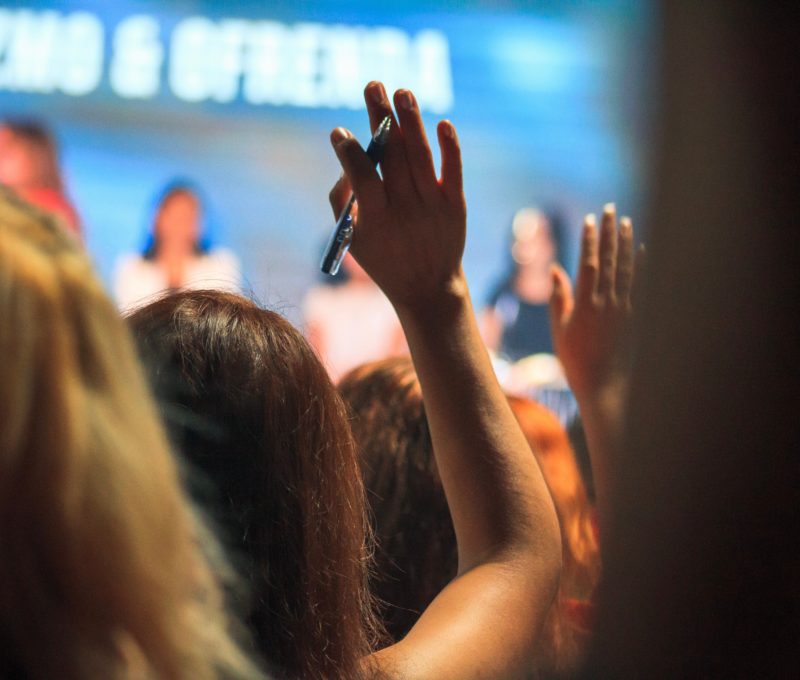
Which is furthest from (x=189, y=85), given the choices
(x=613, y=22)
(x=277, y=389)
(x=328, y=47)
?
(x=277, y=389)

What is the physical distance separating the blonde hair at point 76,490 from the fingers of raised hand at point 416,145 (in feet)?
1.15

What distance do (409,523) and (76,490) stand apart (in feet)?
2.27

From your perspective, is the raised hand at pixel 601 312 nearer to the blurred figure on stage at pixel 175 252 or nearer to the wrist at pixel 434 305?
the wrist at pixel 434 305

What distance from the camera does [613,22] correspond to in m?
3.68

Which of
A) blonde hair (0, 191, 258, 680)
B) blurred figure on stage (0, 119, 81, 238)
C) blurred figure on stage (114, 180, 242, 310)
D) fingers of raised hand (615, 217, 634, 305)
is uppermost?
blurred figure on stage (0, 119, 81, 238)

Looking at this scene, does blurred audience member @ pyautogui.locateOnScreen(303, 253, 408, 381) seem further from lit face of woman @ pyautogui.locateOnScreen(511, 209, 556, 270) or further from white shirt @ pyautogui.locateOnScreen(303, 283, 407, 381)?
lit face of woman @ pyautogui.locateOnScreen(511, 209, 556, 270)

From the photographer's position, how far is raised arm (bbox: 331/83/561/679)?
2.38ft

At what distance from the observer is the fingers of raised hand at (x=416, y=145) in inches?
27.9

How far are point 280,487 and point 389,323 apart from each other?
2897mm

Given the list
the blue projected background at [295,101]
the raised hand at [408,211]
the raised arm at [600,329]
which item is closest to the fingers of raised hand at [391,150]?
the raised hand at [408,211]

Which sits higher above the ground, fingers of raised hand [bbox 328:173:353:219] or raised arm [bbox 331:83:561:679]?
fingers of raised hand [bbox 328:173:353:219]

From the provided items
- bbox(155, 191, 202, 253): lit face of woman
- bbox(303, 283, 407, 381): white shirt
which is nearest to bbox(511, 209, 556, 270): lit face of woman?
bbox(303, 283, 407, 381): white shirt

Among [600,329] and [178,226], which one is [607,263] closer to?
[600,329]

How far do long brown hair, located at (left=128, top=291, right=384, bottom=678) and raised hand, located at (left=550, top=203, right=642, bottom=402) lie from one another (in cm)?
39
